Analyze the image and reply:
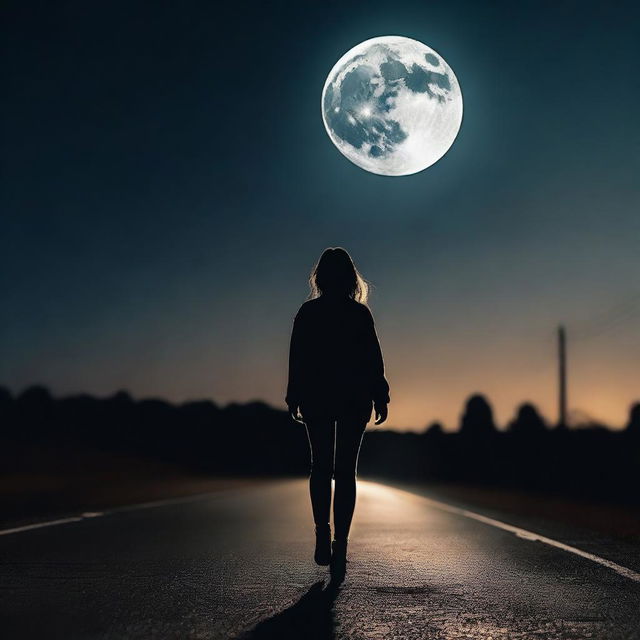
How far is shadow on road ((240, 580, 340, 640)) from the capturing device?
4191 mm

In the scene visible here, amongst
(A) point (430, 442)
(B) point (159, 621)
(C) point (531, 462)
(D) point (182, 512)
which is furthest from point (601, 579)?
(A) point (430, 442)

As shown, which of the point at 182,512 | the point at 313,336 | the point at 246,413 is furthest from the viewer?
the point at 246,413

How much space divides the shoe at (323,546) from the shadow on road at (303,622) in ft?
2.57

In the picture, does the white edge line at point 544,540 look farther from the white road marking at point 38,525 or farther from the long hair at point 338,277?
the white road marking at point 38,525

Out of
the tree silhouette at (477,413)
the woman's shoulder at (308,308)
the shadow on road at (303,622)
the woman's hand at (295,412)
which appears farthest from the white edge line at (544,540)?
the tree silhouette at (477,413)

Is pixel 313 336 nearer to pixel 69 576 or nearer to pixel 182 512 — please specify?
pixel 69 576

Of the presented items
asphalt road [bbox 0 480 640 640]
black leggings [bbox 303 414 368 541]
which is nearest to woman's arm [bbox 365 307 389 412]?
black leggings [bbox 303 414 368 541]

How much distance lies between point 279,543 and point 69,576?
2737 millimetres

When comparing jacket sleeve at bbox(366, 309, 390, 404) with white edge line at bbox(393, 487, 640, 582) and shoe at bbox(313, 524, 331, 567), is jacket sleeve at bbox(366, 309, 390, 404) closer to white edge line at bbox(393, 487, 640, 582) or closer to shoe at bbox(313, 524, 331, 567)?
shoe at bbox(313, 524, 331, 567)

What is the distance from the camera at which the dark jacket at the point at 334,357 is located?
6336 mm

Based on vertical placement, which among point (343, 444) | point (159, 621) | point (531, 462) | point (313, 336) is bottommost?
point (159, 621)

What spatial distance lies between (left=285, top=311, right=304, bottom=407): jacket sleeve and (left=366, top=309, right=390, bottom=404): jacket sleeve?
484mm

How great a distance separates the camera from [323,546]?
20.2 ft

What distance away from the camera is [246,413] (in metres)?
146
